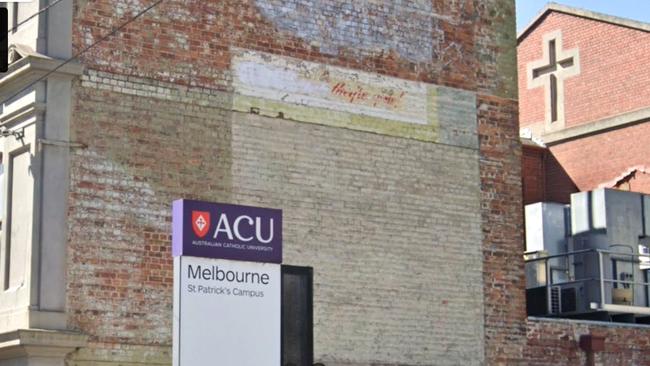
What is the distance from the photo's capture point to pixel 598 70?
32.6 m

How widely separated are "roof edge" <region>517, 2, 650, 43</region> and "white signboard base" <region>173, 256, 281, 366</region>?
18.4 metres

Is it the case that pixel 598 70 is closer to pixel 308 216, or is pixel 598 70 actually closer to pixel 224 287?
pixel 308 216

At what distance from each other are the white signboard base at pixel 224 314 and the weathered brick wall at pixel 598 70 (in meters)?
17.9

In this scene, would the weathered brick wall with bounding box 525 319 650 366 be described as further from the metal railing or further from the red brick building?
the red brick building

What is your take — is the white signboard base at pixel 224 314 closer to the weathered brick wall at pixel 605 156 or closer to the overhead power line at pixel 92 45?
the overhead power line at pixel 92 45

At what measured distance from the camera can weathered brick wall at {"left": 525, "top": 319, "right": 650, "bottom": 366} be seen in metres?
23.6

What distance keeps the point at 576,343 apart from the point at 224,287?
10.5 metres

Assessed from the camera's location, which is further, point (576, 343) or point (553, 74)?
point (553, 74)

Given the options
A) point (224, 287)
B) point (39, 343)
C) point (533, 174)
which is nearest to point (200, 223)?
point (224, 287)

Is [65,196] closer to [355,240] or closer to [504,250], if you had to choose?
[355,240]

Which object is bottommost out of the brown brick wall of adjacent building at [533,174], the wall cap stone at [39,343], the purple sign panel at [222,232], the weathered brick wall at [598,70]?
the wall cap stone at [39,343]

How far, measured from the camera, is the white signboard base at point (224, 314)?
48.9ft

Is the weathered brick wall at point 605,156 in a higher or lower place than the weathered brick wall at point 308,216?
higher

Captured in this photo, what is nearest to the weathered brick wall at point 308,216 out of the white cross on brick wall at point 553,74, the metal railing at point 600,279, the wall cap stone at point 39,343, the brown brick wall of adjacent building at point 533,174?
the wall cap stone at point 39,343
